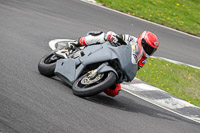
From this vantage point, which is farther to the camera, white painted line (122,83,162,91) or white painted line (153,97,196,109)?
white painted line (122,83,162,91)

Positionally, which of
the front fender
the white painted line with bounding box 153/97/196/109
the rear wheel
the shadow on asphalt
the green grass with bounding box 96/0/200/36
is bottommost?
the green grass with bounding box 96/0/200/36

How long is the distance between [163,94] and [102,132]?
3.55 metres

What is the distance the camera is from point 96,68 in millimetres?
6371

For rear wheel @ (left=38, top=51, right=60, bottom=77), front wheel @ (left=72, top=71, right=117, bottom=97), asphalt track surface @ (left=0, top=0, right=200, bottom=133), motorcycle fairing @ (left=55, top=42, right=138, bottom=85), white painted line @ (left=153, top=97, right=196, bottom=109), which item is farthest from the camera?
white painted line @ (left=153, top=97, right=196, bottom=109)

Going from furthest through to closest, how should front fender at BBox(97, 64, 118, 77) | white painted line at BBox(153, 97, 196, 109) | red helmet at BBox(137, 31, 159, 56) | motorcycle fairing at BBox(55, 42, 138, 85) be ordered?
white painted line at BBox(153, 97, 196, 109), red helmet at BBox(137, 31, 159, 56), motorcycle fairing at BBox(55, 42, 138, 85), front fender at BBox(97, 64, 118, 77)

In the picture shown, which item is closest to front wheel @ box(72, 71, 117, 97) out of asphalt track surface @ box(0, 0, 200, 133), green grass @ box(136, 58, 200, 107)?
asphalt track surface @ box(0, 0, 200, 133)

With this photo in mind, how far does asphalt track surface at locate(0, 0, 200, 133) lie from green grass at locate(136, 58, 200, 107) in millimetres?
1578

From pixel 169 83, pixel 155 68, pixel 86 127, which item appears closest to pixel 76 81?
pixel 86 127

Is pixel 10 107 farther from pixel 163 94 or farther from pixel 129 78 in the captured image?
pixel 163 94

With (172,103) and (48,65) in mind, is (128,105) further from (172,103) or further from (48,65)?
(48,65)

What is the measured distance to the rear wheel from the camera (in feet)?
22.4

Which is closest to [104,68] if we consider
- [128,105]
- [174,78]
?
[128,105]

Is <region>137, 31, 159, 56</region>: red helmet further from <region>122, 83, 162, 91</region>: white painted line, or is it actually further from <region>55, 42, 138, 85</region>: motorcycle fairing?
<region>122, 83, 162, 91</region>: white painted line

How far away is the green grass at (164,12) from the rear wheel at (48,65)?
1033cm
